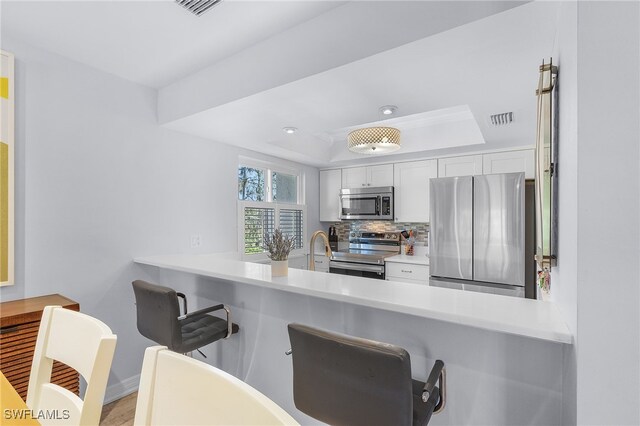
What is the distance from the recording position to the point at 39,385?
104 centimetres

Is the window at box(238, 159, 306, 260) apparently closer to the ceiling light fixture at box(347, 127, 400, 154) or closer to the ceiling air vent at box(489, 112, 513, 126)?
the ceiling light fixture at box(347, 127, 400, 154)

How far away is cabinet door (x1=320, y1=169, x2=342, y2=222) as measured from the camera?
15.0ft

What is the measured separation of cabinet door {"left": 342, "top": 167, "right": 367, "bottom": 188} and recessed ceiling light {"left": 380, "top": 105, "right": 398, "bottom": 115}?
6.68ft

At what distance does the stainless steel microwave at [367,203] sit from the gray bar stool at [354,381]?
2956 millimetres

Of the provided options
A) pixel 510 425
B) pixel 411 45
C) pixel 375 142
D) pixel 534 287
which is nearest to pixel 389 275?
pixel 534 287

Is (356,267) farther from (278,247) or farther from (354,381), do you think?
(354,381)

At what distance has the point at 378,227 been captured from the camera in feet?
15.1

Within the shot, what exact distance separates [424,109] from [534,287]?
1826 mm

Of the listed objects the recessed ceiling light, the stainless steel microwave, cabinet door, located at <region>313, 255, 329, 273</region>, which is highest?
the recessed ceiling light

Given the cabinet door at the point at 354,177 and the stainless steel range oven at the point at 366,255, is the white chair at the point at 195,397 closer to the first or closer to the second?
the stainless steel range oven at the point at 366,255

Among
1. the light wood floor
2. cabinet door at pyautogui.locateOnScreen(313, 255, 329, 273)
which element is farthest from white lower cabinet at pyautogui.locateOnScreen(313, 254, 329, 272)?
the light wood floor

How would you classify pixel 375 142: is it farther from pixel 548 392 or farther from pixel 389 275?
pixel 548 392

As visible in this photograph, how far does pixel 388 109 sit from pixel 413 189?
6.09ft

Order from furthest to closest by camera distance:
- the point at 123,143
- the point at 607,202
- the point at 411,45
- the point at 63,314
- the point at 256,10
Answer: the point at 123,143 < the point at 256,10 < the point at 411,45 < the point at 63,314 < the point at 607,202
